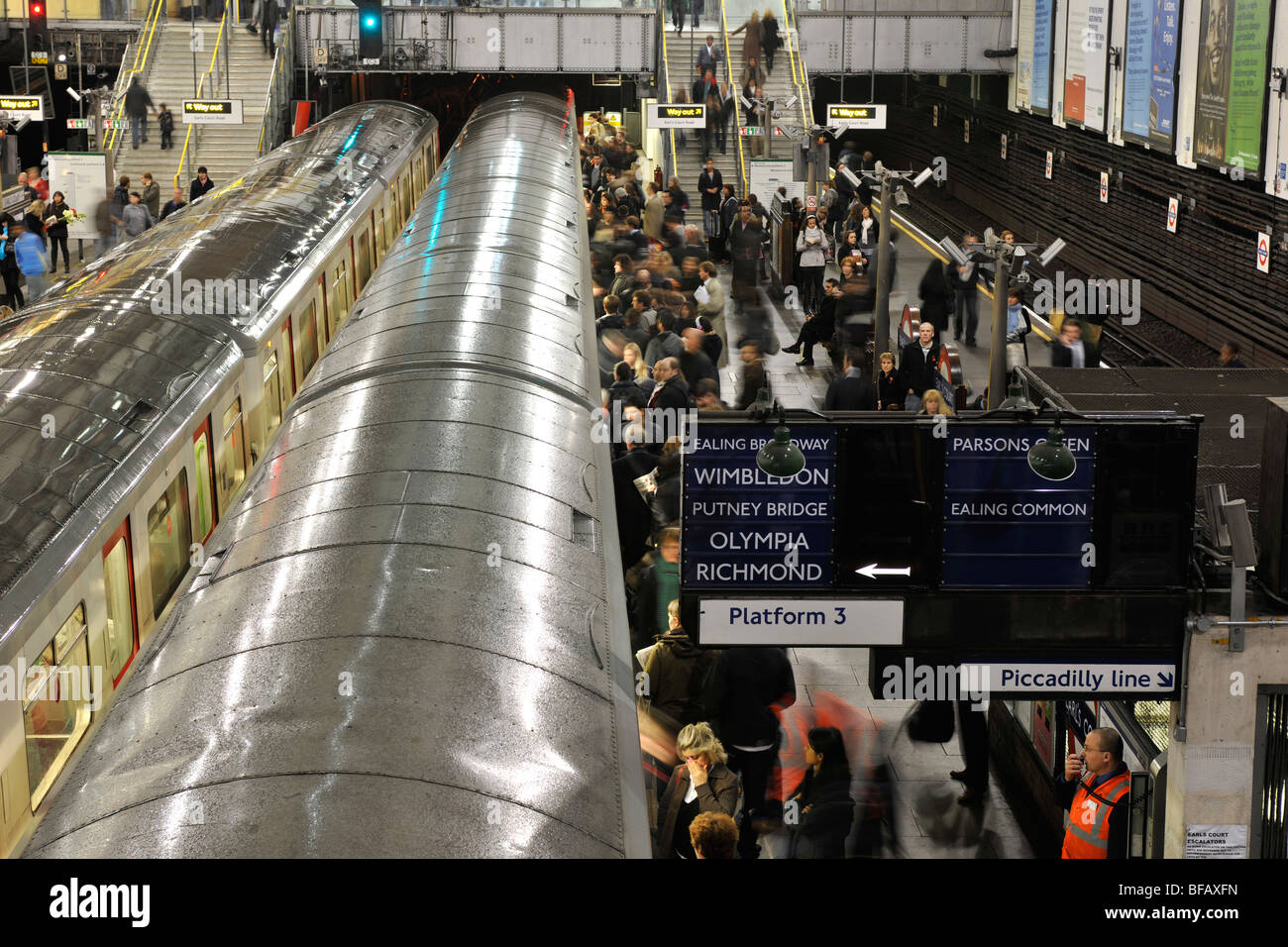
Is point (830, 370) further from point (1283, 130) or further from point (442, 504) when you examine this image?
point (442, 504)

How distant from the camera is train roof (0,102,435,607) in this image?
644 cm

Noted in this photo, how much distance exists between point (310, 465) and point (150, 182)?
18966mm

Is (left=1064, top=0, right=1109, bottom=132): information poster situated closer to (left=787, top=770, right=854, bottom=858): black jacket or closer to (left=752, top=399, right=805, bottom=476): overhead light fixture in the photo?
(left=787, top=770, right=854, bottom=858): black jacket

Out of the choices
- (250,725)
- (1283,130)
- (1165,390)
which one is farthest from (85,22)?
(250,725)

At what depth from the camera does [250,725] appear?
419cm

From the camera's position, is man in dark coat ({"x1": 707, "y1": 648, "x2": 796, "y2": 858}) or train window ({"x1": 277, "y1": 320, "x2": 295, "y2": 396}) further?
train window ({"x1": 277, "y1": 320, "x2": 295, "y2": 396})

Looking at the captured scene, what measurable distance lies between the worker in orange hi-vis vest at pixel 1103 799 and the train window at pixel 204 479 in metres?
4.71

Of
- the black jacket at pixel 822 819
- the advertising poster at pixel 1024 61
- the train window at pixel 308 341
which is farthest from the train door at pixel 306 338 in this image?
the advertising poster at pixel 1024 61

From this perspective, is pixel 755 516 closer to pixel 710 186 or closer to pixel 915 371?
pixel 915 371

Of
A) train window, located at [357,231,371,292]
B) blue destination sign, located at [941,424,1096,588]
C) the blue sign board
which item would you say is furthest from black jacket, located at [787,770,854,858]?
the blue sign board

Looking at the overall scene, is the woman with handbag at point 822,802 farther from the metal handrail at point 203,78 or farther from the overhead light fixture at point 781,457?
the metal handrail at point 203,78

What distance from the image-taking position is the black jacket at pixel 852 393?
12.0 m

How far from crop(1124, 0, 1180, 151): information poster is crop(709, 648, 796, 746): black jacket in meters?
16.6

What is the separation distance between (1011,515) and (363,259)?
1055 centimetres
